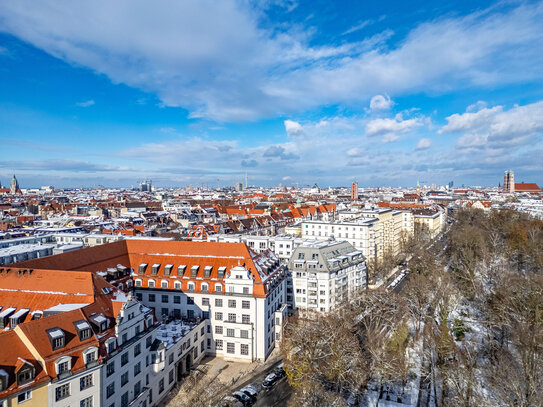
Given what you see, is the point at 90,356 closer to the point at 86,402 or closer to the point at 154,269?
the point at 86,402

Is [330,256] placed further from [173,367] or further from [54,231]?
[54,231]

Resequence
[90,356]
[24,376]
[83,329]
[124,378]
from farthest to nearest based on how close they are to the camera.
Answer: [124,378]
[83,329]
[90,356]
[24,376]

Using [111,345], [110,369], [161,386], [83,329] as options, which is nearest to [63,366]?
[83,329]

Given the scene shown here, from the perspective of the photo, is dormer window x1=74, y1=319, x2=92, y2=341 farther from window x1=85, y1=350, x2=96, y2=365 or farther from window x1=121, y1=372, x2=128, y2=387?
window x1=121, y1=372, x2=128, y2=387

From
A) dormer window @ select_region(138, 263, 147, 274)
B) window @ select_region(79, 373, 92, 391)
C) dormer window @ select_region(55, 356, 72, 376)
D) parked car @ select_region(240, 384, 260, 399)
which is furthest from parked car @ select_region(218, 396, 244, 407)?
dormer window @ select_region(138, 263, 147, 274)

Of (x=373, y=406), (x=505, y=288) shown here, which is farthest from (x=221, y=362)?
(x=505, y=288)

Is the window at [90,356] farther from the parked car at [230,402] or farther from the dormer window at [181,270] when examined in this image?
the dormer window at [181,270]
